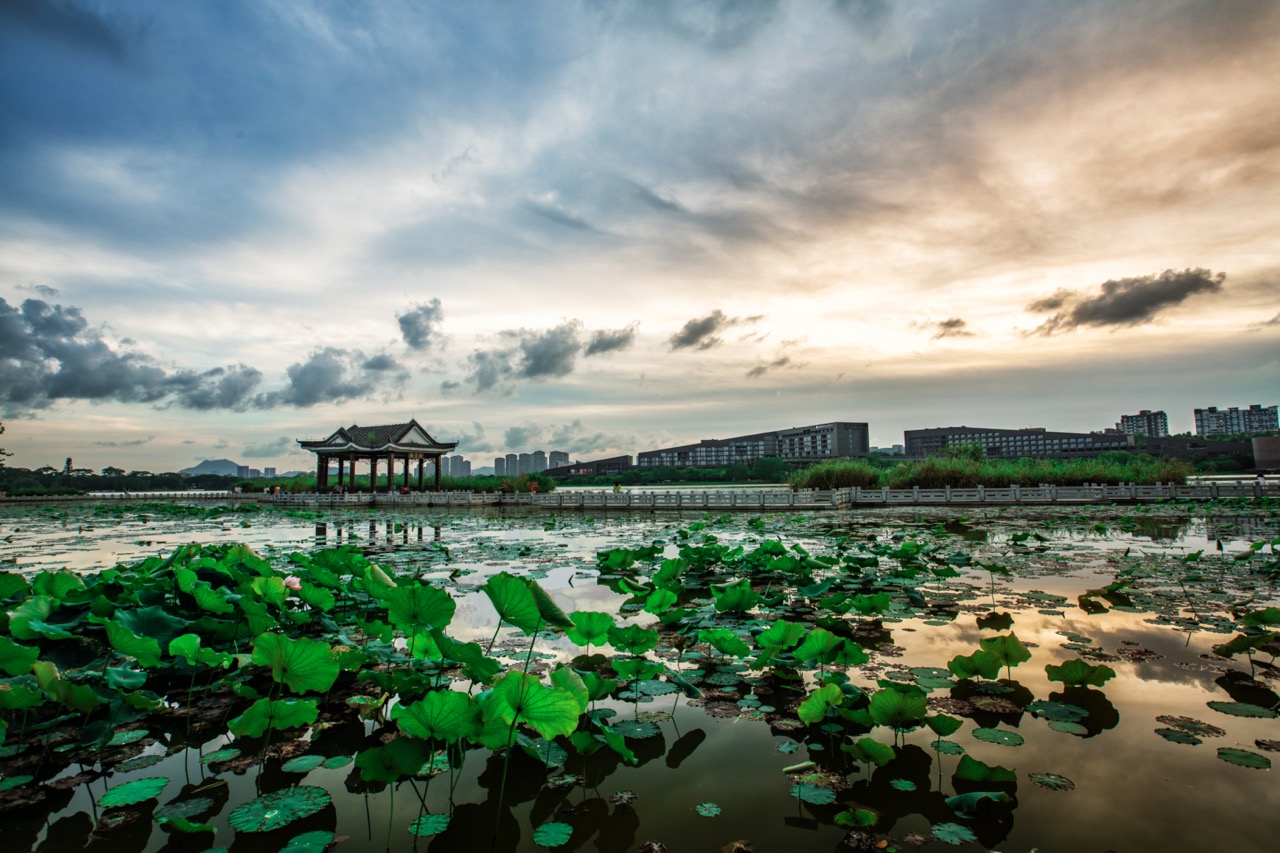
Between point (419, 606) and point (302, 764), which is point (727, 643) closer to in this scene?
point (419, 606)

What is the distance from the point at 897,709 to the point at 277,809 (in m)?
2.60

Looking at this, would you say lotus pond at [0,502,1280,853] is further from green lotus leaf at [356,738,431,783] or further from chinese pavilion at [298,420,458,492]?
chinese pavilion at [298,420,458,492]

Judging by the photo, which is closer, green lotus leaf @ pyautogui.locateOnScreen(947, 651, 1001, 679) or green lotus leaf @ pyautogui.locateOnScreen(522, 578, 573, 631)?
green lotus leaf @ pyautogui.locateOnScreen(522, 578, 573, 631)

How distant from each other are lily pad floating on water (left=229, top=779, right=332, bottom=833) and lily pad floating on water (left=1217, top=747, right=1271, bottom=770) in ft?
13.2

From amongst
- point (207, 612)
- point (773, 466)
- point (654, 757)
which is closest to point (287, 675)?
point (654, 757)

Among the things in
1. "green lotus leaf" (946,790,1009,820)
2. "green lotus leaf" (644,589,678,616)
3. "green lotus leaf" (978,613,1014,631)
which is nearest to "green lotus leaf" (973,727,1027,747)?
"green lotus leaf" (946,790,1009,820)

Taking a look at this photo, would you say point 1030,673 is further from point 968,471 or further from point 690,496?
point 968,471

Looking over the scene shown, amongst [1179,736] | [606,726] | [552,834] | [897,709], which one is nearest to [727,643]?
[606,726]

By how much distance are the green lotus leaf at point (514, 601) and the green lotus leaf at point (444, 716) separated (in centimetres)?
41

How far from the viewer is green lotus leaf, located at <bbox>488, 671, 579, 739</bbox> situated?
2.11 m

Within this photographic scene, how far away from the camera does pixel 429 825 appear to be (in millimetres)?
2293

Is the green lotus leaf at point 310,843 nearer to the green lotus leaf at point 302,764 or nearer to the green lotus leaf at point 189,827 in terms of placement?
the green lotus leaf at point 189,827

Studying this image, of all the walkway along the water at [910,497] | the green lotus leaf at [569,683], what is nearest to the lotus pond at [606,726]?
the green lotus leaf at [569,683]

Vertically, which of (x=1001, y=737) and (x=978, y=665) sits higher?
(x=978, y=665)
